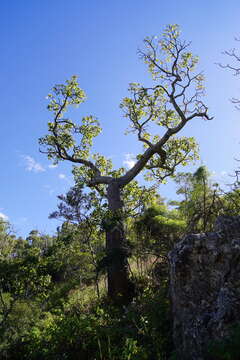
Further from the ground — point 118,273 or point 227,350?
point 118,273

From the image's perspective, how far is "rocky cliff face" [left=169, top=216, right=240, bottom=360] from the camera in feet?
9.02

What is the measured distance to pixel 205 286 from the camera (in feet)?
10.4

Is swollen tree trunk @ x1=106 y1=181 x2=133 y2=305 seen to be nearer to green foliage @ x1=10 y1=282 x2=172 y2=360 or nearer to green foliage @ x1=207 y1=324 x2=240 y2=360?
green foliage @ x1=10 y1=282 x2=172 y2=360

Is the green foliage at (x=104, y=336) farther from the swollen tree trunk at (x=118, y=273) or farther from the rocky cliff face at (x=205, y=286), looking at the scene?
the swollen tree trunk at (x=118, y=273)

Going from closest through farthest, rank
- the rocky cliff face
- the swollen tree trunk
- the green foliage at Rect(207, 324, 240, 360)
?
1. the green foliage at Rect(207, 324, 240, 360)
2. the rocky cliff face
3. the swollen tree trunk

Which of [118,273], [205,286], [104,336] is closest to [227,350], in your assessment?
[205,286]

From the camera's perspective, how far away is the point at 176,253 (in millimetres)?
3523

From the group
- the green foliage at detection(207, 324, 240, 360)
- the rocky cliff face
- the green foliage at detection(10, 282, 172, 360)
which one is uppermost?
the rocky cliff face

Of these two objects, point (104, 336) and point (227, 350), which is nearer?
point (227, 350)

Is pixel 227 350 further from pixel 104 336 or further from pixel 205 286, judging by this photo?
pixel 104 336

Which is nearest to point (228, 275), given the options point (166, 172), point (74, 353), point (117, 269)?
point (74, 353)

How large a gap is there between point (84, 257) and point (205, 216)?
6091 mm

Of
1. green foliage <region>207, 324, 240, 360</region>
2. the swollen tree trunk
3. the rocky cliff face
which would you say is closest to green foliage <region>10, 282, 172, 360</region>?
the rocky cliff face

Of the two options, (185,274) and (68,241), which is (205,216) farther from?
(68,241)
